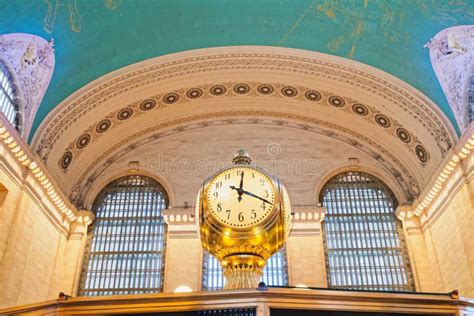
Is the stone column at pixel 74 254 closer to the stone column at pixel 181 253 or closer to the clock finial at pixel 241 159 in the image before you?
the stone column at pixel 181 253

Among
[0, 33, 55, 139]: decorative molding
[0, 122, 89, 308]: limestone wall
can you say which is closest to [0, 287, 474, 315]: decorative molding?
[0, 122, 89, 308]: limestone wall

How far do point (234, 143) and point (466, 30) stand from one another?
7.03 meters

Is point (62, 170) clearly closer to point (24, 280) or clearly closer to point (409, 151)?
point (24, 280)

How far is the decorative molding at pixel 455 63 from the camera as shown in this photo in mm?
9969

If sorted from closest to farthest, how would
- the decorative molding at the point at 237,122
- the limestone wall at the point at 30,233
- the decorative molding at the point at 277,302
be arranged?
the decorative molding at the point at 277,302 → the limestone wall at the point at 30,233 → the decorative molding at the point at 237,122

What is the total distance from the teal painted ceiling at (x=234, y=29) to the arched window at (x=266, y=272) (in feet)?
18.3

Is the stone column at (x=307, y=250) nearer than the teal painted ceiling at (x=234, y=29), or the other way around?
the teal painted ceiling at (x=234, y=29)

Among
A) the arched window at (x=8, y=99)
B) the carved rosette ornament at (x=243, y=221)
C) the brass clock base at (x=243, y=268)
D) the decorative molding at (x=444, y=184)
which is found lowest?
the brass clock base at (x=243, y=268)

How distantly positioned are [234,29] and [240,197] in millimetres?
10384

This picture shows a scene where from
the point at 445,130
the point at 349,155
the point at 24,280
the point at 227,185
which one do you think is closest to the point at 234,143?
the point at 349,155

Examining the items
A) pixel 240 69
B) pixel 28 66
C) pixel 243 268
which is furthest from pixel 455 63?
pixel 243 268

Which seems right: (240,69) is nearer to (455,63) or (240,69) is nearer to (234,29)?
(234,29)

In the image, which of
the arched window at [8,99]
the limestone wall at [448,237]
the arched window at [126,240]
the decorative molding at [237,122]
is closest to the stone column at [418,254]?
the limestone wall at [448,237]

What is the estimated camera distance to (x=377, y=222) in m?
13.2
